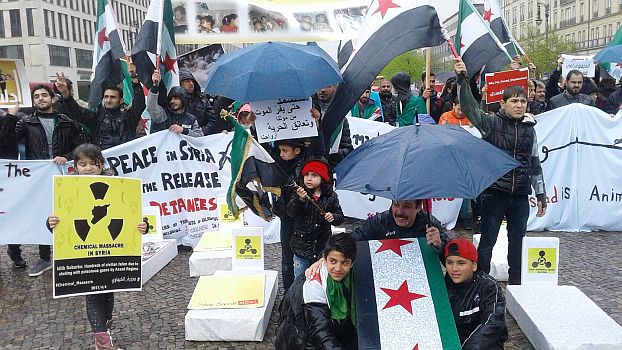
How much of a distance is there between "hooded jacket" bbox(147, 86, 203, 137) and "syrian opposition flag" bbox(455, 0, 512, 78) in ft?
11.8

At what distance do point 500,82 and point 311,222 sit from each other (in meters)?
2.14

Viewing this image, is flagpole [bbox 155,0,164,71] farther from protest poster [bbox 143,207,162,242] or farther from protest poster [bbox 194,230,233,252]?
protest poster [bbox 194,230,233,252]

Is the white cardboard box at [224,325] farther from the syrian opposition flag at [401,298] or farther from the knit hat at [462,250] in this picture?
the knit hat at [462,250]

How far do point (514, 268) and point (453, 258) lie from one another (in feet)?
5.68

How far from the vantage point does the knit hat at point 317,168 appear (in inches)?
176

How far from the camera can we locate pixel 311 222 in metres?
4.73

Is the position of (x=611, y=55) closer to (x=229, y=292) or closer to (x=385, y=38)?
(x=385, y=38)

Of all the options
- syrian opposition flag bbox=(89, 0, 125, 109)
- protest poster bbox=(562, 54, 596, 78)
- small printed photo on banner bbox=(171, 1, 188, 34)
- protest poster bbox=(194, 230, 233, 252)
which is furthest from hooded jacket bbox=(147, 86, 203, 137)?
protest poster bbox=(562, 54, 596, 78)

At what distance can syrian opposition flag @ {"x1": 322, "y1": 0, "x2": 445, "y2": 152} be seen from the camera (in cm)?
450

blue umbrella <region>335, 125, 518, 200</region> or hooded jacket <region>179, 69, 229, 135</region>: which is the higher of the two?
hooded jacket <region>179, 69, 229, 135</region>

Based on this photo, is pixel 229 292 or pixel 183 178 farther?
pixel 183 178

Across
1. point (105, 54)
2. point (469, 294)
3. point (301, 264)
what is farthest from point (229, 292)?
point (105, 54)

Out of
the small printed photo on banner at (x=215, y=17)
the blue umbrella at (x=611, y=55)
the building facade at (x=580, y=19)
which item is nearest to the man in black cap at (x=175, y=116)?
the small printed photo on banner at (x=215, y=17)

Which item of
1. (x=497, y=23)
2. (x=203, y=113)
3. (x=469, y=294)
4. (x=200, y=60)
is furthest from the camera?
(x=200, y=60)
